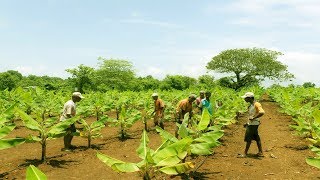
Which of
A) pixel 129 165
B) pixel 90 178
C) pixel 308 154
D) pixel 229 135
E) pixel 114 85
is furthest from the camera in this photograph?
pixel 114 85

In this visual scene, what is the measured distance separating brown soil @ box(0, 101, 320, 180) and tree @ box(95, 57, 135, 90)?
48.2 m

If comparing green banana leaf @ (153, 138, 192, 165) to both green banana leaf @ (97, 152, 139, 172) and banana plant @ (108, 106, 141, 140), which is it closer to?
green banana leaf @ (97, 152, 139, 172)

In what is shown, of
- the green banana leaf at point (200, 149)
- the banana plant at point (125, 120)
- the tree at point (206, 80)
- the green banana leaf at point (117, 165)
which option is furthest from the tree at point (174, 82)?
the green banana leaf at point (117, 165)

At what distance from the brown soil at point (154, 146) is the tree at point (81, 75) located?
110 ft

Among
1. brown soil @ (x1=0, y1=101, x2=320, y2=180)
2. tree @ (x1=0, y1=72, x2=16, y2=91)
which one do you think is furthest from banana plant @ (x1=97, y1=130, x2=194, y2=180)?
tree @ (x1=0, y1=72, x2=16, y2=91)

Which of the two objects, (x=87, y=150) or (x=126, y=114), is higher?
(x=126, y=114)

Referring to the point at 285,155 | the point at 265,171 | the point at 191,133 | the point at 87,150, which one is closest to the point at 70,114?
the point at 87,150

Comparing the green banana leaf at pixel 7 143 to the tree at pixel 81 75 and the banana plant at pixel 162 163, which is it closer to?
the banana plant at pixel 162 163

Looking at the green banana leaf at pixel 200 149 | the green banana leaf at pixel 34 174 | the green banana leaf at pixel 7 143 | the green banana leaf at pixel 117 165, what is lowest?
the green banana leaf at pixel 200 149

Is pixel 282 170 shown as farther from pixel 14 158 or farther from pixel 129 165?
pixel 14 158

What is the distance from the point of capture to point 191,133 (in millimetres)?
8086

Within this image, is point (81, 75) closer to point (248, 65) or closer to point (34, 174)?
point (248, 65)

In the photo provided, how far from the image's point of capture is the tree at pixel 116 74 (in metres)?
62.1

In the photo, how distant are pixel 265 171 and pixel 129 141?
17.3 feet
